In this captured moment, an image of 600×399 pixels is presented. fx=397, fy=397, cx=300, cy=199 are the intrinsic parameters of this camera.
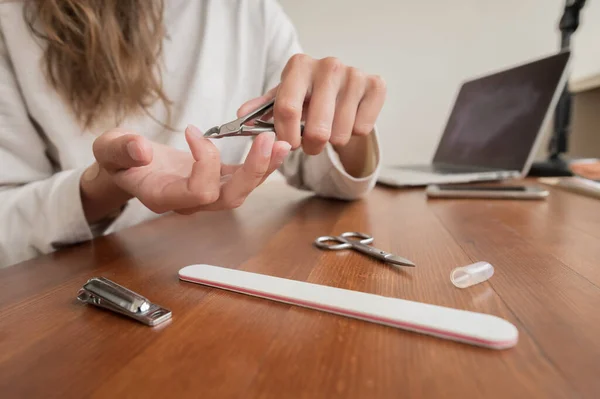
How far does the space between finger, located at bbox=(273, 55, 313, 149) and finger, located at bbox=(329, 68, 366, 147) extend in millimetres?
47

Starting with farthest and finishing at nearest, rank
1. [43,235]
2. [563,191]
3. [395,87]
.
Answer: [395,87], [563,191], [43,235]

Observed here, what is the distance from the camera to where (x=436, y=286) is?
26cm

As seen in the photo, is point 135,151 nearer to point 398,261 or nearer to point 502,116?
point 398,261

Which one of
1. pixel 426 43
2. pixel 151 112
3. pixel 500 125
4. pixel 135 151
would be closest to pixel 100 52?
pixel 151 112

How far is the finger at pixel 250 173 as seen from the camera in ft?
0.97

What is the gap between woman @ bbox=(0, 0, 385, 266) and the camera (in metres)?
0.35

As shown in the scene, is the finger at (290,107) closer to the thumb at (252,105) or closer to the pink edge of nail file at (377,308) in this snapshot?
the thumb at (252,105)

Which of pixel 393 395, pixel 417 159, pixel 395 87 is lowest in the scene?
pixel 417 159

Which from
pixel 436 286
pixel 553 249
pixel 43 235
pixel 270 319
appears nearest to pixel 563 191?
pixel 553 249

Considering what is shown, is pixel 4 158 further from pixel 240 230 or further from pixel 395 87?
pixel 395 87

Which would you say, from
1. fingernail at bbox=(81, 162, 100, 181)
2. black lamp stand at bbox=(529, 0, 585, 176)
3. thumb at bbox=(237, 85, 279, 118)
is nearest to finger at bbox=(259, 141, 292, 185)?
thumb at bbox=(237, 85, 279, 118)

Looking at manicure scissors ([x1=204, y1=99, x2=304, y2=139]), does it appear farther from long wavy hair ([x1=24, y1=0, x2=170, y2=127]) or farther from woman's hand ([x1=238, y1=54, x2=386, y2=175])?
long wavy hair ([x1=24, y1=0, x2=170, y2=127])

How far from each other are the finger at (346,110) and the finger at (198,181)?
0.51ft

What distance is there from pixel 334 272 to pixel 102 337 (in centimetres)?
16
